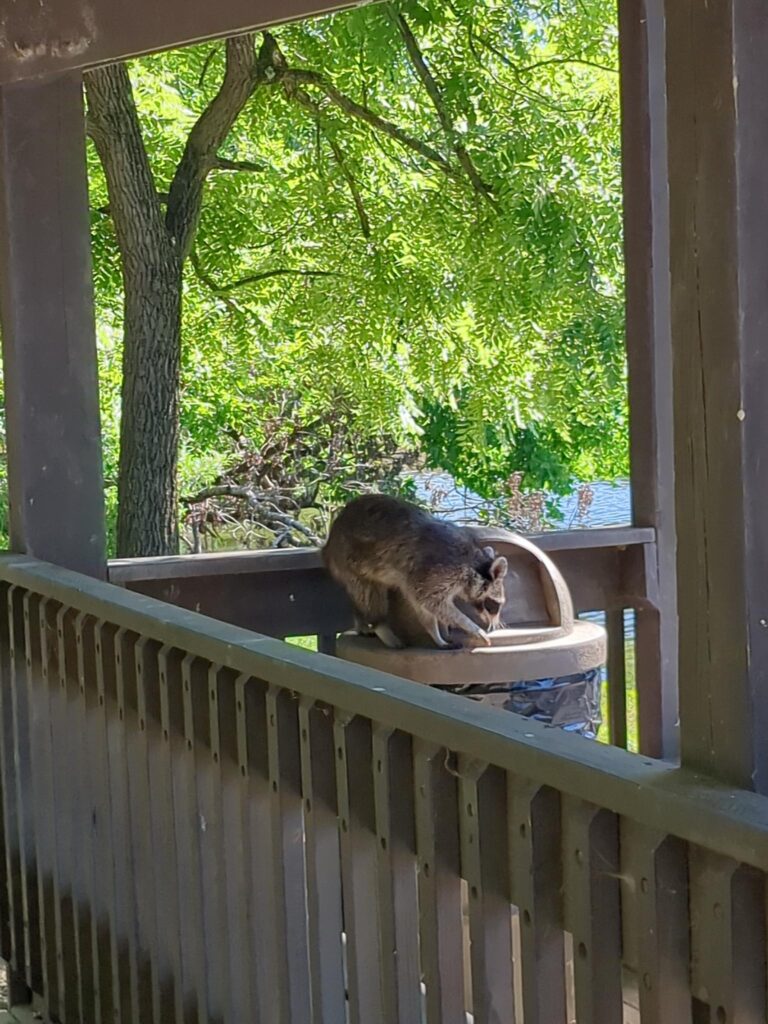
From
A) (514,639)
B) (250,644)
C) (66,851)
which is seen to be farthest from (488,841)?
(514,639)

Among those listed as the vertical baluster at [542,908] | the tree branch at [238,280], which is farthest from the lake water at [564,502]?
the vertical baluster at [542,908]

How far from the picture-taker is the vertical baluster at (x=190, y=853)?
3.04 metres

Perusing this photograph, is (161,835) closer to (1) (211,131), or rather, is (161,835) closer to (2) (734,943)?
(2) (734,943)

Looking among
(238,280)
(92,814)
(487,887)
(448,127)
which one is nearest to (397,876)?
(487,887)

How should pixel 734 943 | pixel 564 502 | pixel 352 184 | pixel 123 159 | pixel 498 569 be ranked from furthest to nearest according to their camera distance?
pixel 564 502 < pixel 352 184 < pixel 123 159 < pixel 498 569 < pixel 734 943

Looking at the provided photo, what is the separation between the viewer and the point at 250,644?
284 cm

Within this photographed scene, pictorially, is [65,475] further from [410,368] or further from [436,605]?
[410,368]

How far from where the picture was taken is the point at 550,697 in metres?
4.33

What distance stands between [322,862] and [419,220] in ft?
26.1

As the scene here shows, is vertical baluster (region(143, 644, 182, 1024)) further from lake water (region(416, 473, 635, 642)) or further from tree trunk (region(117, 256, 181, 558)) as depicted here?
lake water (region(416, 473, 635, 642))

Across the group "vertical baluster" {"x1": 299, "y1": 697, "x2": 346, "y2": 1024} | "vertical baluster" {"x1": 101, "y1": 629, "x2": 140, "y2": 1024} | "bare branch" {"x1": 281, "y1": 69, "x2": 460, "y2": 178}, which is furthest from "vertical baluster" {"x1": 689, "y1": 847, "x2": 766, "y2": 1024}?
"bare branch" {"x1": 281, "y1": 69, "x2": 460, "y2": 178}

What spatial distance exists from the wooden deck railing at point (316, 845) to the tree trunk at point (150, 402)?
14.8 feet

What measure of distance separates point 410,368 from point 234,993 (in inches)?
329

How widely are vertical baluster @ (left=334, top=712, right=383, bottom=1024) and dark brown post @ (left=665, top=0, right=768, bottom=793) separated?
0.77 m
